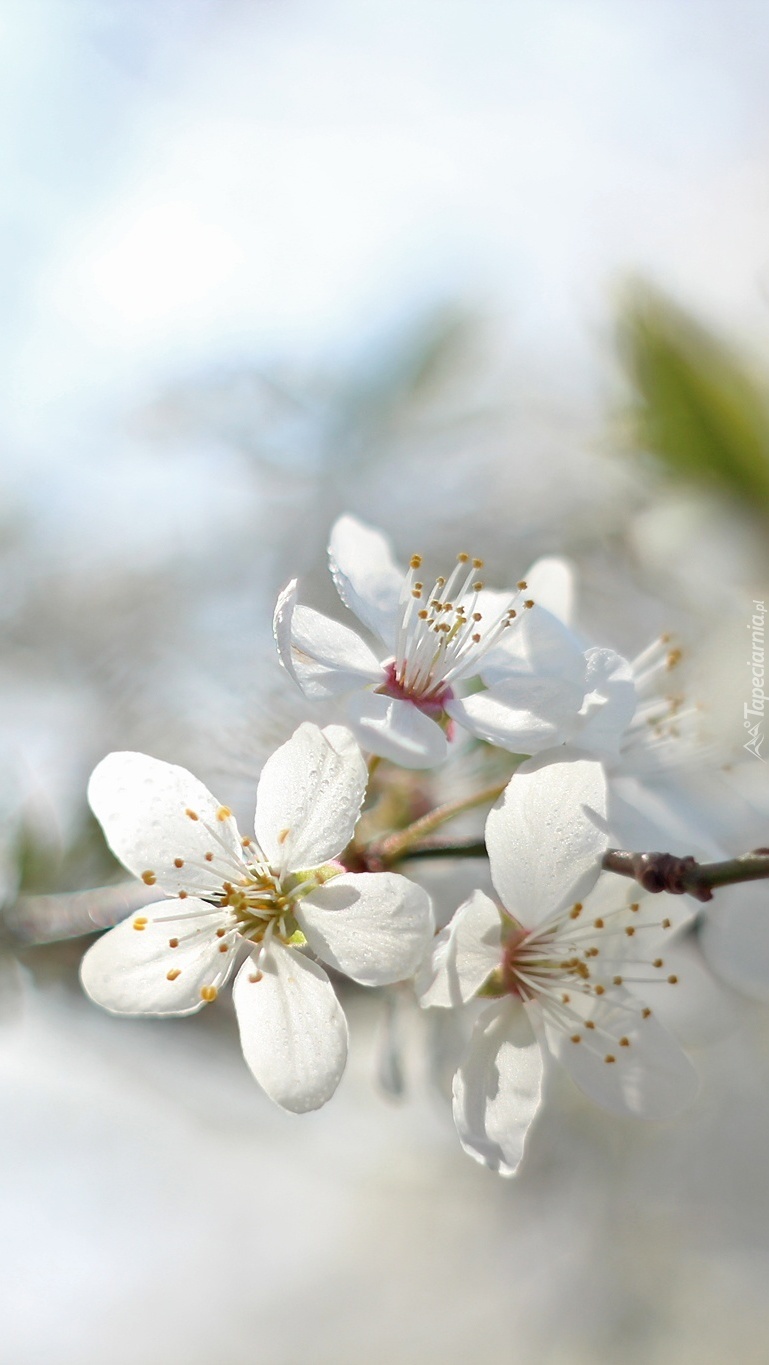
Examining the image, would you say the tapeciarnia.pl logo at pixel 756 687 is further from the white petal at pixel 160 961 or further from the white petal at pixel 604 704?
the white petal at pixel 160 961

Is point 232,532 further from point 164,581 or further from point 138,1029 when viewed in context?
point 138,1029

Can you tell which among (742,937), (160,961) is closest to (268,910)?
(160,961)

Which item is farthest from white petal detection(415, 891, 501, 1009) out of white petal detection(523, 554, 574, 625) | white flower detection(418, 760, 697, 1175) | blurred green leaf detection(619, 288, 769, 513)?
blurred green leaf detection(619, 288, 769, 513)

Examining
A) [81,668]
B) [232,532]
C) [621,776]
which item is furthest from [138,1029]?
[621,776]

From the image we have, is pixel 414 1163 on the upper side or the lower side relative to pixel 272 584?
lower

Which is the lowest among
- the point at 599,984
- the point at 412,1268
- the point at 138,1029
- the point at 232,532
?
the point at 412,1268

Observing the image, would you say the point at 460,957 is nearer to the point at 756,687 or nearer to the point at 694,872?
the point at 694,872
